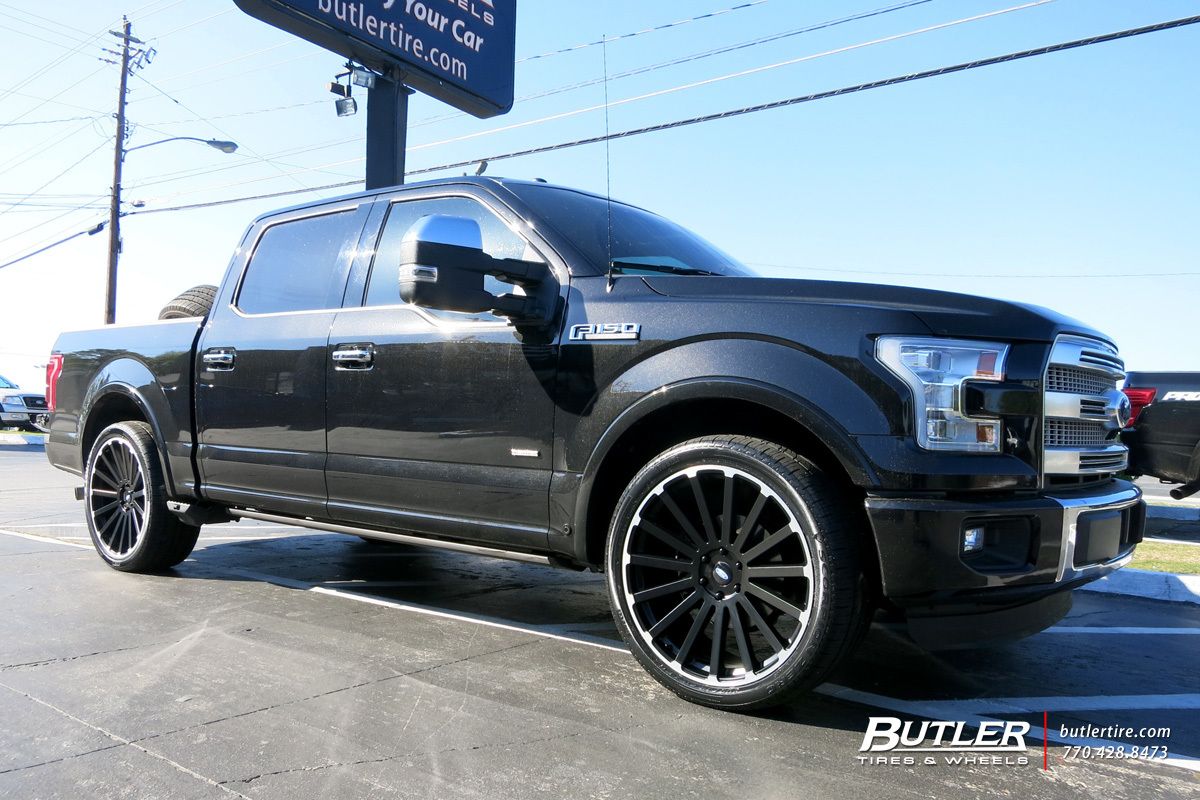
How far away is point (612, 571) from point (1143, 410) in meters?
3.95

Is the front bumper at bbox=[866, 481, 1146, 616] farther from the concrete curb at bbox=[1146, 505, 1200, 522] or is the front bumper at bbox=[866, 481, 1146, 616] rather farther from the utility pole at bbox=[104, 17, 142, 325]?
the utility pole at bbox=[104, 17, 142, 325]

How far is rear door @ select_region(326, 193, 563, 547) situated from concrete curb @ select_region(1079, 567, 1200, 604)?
352 cm

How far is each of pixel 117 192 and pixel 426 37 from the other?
1973cm

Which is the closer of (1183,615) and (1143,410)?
(1183,615)

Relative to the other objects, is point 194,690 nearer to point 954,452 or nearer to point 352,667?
point 352,667

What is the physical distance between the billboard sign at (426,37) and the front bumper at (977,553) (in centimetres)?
908

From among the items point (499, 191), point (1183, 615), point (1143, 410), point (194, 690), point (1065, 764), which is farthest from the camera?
point (1143, 410)

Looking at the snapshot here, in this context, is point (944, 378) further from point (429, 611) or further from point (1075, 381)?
point (429, 611)

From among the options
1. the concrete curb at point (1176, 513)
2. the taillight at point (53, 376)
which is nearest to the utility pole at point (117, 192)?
A: the taillight at point (53, 376)

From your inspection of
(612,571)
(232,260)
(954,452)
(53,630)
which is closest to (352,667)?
(612,571)

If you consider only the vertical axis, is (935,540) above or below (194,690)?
above

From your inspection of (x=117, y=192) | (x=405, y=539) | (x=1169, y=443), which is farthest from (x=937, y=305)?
(x=117, y=192)

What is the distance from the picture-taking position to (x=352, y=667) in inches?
130

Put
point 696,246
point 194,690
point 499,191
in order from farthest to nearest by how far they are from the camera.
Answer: point 696,246 < point 499,191 < point 194,690
